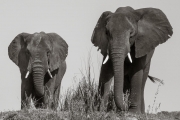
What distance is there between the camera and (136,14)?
17.1 metres

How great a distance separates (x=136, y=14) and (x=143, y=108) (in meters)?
2.86

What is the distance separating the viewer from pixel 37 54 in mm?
18922

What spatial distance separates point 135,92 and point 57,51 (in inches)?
181

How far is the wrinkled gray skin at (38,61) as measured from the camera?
61.6ft

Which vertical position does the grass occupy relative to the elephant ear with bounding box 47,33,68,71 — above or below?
below

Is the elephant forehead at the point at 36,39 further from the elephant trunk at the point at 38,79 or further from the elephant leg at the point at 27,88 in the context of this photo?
the elephant leg at the point at 27,88

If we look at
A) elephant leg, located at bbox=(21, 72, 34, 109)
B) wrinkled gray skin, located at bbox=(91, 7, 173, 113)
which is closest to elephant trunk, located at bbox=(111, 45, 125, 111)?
wrinkled gray skin, located at bbox=(91, 7, 173, 113)

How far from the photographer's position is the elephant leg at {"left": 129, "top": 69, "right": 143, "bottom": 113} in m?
16.8

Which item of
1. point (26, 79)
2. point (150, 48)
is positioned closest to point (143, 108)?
point (150, 48)

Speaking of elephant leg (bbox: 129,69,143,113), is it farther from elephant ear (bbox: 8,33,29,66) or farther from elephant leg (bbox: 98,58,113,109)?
elephant ear (bbox: 8,33,29,66)

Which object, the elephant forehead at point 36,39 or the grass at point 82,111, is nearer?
the grass at point 82,111

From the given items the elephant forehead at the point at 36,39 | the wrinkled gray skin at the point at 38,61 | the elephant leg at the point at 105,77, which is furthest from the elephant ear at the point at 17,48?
the elephant leg at the point at 105,77

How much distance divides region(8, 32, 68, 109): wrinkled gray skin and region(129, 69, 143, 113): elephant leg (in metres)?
2.37

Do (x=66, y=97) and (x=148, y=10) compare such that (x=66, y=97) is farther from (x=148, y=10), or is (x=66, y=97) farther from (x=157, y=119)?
(x=148, y=10)
